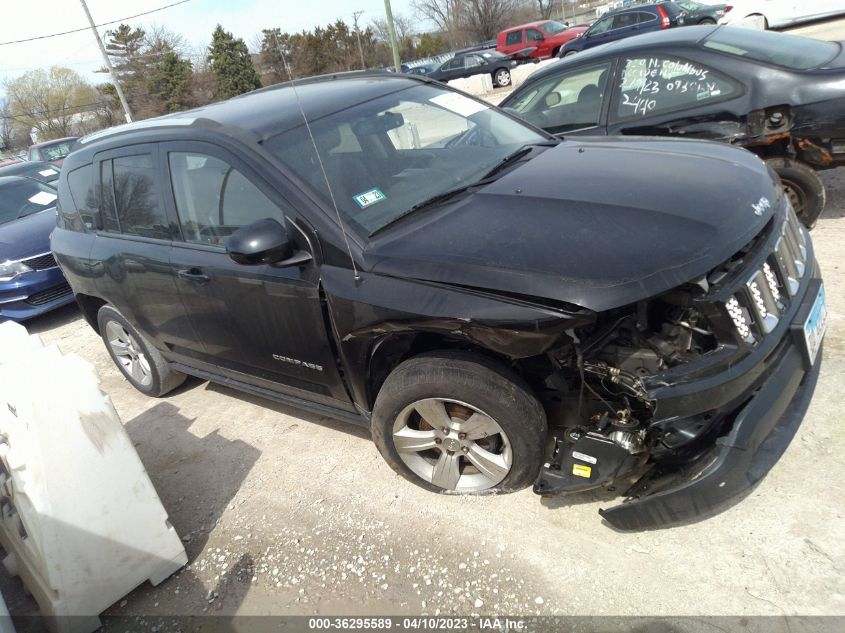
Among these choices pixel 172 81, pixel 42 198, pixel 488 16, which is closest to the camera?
pixel 42 198

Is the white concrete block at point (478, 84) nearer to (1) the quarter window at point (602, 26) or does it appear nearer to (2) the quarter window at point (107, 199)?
(1) the quarter window at point (602, 26)

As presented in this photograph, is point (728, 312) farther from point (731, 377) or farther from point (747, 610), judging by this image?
point (747, 610)

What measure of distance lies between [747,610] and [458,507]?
4.00 feet

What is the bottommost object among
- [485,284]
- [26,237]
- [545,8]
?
[26,237]

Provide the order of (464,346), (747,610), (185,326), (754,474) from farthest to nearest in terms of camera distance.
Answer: (185,326), (464,346), (754,474), (747,610)

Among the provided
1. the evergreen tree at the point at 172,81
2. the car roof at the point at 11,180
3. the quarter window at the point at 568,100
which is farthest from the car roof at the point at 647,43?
the evergreen tree at the point at 172,81

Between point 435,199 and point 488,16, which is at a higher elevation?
point 488,16

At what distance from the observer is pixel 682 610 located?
6.84 ft

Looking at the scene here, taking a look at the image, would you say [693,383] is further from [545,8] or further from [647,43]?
[545,8]

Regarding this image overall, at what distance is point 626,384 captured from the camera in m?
2.12

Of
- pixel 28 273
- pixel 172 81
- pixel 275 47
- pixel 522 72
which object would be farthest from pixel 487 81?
pixel 172 81

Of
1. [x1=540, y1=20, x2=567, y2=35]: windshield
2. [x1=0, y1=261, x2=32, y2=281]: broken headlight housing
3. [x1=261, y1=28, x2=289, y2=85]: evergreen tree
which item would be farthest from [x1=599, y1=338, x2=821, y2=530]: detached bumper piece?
[x1=540, y1=20, x2=567, y2=35]: windshield

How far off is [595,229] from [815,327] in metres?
1.01

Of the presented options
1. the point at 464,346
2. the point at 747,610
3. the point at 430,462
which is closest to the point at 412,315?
the point at 464,346
